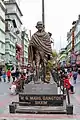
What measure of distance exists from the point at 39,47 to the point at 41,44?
15 centimetres

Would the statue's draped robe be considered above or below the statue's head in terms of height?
below

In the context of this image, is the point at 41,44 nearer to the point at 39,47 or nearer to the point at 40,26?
the point at 39,47

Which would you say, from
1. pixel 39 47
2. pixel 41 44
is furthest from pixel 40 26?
pixel 39 47

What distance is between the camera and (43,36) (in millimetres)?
11898

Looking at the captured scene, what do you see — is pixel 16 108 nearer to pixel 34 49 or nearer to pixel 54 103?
pixel 54 103

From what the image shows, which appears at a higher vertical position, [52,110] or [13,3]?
[13,3]

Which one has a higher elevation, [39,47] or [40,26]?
[40,26]

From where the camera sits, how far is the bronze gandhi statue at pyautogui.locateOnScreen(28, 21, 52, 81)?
39.0 ft

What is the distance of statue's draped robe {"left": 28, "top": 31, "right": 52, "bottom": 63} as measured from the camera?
39.0ft

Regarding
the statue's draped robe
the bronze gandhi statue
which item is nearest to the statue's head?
the bronze gandhi statue

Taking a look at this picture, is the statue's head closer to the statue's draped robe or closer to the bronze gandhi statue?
the bronze gandhi statue

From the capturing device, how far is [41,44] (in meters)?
11.9

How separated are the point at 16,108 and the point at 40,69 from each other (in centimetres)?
272

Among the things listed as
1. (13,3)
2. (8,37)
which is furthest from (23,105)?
(13,3)
